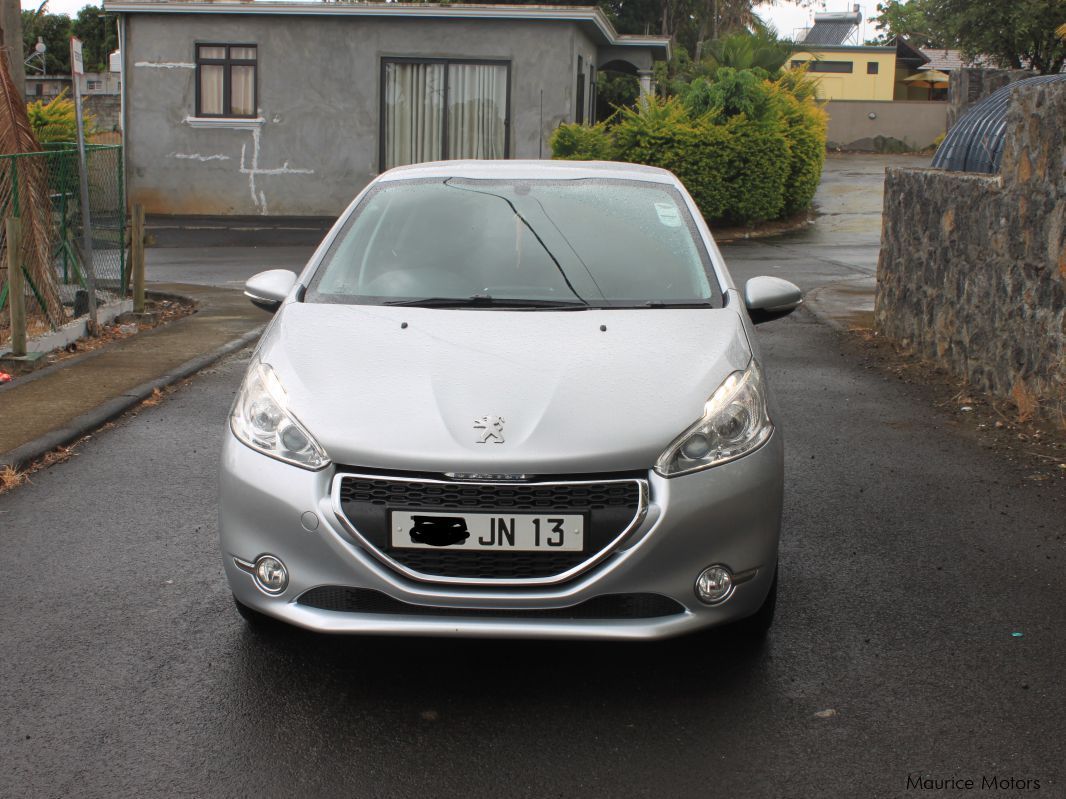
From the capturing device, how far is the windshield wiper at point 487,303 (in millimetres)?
4609

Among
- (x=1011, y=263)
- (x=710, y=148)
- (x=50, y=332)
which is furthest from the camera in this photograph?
(x=710, y=148)

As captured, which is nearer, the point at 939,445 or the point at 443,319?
the point at 443,319

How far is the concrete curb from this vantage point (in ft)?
21.9

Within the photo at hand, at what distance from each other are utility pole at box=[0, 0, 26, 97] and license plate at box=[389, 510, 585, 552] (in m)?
9.90

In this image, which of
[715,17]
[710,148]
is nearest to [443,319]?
[710,148]

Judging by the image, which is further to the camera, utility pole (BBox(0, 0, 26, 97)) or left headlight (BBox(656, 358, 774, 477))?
utility pole (BBox(0, 0, 26, 97))

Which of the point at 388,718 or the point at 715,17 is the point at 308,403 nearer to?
the point at 388,718

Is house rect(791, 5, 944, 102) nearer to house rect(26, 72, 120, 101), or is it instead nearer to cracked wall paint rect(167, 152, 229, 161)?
house rect(26, 72, 120, 101)

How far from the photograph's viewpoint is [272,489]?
3676 millimetres

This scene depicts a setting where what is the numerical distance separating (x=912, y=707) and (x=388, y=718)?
1552 millimetres

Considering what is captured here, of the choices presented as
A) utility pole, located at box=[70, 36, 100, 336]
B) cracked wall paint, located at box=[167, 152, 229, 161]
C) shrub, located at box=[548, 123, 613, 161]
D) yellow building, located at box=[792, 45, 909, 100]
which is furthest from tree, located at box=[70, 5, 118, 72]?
utility pole, located at box=[70, 36, 100, 336]

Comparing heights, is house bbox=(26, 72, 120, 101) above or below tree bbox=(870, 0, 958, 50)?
below

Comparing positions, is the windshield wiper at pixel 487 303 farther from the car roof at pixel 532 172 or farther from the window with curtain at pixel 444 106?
the window with curtain at pixel 444 106

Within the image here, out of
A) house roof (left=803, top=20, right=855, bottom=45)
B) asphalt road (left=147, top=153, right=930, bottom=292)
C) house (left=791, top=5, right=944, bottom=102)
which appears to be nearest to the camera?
asphalt road (left=147, top=153, right=930, bottom=292)
